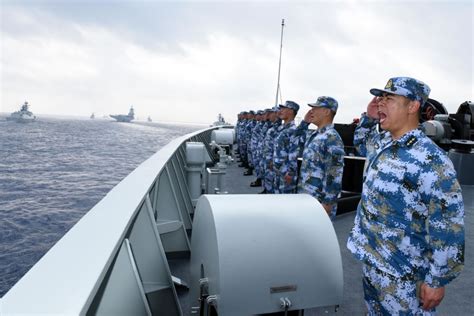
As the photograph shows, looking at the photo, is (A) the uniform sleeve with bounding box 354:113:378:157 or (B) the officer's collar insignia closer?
(B) the officer's collar insignia

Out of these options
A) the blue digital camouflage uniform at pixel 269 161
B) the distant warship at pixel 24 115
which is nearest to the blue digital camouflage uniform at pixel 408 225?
the blue digital camouflage uniform at pixel 269 161

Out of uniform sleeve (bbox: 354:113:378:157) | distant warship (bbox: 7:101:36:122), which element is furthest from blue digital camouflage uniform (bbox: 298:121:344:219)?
distant warship (bbox: 7:101:36:122)

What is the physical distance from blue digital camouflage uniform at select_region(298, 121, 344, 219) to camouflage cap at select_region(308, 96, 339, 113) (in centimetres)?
24

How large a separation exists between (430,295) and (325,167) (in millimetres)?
2055

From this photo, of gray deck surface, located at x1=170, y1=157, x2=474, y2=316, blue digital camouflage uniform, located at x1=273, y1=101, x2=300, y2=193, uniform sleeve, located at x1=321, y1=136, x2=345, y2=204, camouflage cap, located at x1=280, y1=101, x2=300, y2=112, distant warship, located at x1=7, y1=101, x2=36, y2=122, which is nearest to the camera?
gray deck surface, located at x1=170, y1=157, x2=474, y2=316

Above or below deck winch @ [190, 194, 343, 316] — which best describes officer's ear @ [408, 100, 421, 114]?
above

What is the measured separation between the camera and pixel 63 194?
22.8 meters

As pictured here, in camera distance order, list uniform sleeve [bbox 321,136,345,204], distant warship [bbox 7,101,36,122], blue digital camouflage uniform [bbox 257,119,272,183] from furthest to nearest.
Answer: distant warship [bbox 7,101,36,122]
blue digital camouflage uniform [bbox 257,119,272,183]
uniform sleeve [bbox 321,136,345,204]

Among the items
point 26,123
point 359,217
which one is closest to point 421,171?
point 359,217

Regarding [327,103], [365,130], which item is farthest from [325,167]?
[365,130]

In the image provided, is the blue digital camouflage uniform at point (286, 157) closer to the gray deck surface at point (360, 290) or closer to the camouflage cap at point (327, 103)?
the gray deck surface at point (360, 290)

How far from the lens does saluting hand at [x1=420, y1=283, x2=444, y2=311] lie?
1729mm

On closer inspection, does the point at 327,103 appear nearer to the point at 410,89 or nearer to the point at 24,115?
the point at 410,89

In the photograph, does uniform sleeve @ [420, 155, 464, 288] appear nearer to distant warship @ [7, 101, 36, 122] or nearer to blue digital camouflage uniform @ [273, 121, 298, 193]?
blue digital camouflage uniform @ [273, 121, 298, 193]
